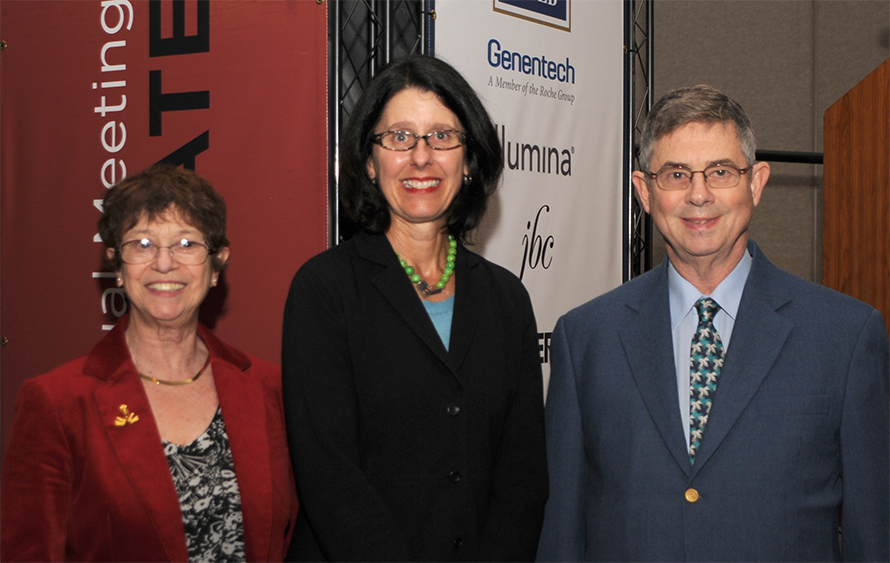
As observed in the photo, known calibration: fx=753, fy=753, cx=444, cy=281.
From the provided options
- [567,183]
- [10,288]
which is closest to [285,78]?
[567,183]

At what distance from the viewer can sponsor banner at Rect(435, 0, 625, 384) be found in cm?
271

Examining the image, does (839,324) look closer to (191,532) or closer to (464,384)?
(464,384)

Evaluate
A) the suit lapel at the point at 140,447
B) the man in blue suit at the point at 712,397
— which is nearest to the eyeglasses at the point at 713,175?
the man in blue suit at the point at 712,397

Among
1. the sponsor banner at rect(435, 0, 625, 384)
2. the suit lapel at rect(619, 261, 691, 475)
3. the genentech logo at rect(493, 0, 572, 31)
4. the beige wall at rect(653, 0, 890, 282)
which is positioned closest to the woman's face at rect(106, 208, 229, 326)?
the suit lapel at rect(619, 261, 691, 475)

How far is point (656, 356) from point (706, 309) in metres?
0.17

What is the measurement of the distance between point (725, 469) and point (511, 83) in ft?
5.50

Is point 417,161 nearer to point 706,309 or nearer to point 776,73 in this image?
point 706,309

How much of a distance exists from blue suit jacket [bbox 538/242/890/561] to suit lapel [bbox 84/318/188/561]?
87 cm

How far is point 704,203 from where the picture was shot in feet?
5.58

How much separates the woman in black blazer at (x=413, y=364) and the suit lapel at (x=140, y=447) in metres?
0.27

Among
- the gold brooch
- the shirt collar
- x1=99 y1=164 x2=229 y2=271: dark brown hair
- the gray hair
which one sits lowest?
the gold brooch

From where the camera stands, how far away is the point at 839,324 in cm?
164

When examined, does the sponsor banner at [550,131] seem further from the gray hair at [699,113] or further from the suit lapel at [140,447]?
the suit lapel at [140,447]

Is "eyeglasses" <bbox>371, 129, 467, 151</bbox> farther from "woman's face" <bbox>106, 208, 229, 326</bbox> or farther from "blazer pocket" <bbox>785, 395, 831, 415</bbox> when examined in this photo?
"blazer pocket" <bbox>785, 395, 831, 415</bbox>
